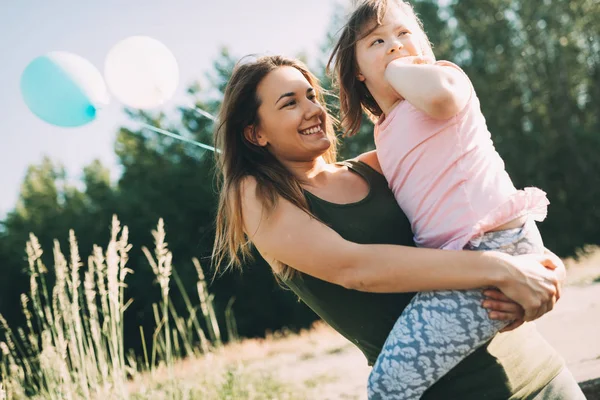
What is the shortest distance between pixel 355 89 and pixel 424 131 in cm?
40

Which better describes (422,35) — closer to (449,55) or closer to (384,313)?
(384,313)

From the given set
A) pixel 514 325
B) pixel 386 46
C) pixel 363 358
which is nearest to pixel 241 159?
pixel 386 46

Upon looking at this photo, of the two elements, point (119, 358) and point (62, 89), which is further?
point (62, 89)

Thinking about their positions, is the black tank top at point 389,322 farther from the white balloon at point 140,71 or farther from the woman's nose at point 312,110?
the white balloon at point 140,71

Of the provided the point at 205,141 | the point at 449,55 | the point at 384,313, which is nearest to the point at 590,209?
the point at 449,55

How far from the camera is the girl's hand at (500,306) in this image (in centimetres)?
136

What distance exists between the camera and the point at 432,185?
4.88 ft

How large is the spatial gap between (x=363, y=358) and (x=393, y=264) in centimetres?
384

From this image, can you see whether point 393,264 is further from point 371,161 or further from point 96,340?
point 96,340

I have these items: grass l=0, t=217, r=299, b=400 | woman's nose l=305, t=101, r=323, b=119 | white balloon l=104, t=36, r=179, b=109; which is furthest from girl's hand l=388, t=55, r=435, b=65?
white balloon l=104, t=36, r=179, b=109

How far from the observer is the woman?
1372 mm


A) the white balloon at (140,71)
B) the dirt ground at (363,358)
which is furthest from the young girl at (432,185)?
the white balloon at (140,71)

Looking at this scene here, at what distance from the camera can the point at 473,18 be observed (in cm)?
1859

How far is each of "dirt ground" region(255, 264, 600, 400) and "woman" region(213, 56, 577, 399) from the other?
0.93m
